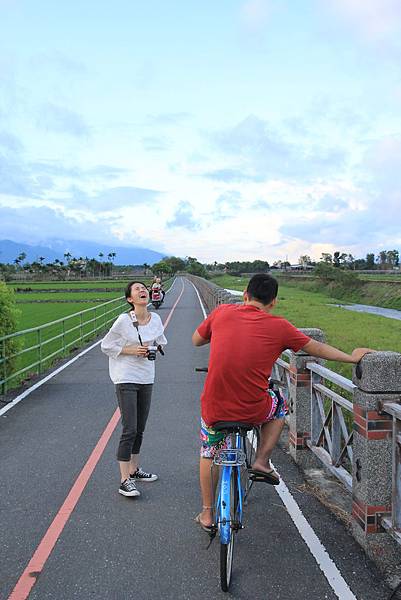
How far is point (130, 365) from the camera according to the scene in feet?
16.6

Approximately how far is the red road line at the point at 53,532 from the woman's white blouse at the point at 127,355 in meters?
1.15

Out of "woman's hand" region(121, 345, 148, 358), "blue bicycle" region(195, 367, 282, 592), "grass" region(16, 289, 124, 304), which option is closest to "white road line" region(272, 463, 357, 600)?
"blue bicycle" region(195, 367, 282, 592)

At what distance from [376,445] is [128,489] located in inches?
91.3

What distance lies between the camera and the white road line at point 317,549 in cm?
352

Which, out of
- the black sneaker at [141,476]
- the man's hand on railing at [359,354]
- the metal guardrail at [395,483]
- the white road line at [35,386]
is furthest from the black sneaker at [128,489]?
the white road line at [35,386]

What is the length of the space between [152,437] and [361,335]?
15.6m

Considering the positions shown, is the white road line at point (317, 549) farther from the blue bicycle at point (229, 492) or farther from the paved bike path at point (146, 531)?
the blue bicycle at point (229, 492)

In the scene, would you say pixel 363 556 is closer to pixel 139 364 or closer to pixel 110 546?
pixel 110 546

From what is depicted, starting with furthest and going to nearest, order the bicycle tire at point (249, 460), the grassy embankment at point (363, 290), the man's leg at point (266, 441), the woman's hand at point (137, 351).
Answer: the grassy embankment at point (363, 290) → the woman's hand at point (137, 351) → the bicycle tire at point (249, 460) → the man's leg at point (266, 441)

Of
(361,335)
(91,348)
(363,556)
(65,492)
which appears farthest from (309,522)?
(361,335)

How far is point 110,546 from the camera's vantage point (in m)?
4.12

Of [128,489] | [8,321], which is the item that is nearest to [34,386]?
[8,321]

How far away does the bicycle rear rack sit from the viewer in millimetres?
3645

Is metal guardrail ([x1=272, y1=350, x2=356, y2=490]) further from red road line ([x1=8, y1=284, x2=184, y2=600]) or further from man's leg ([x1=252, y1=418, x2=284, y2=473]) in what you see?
red road line ([x1=8, y1=284, x2=184, y2=600])
